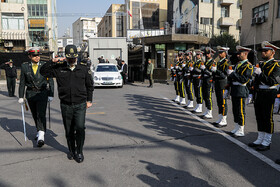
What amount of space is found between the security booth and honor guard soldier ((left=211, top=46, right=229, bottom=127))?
14.3 m

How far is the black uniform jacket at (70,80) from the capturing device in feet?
14.5

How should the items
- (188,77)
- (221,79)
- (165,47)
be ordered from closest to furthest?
1. (221,79)
2. (188,77)
3. (165,47)


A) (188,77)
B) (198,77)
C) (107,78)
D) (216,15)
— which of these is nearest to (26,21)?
(216,15)

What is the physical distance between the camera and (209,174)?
3947mm

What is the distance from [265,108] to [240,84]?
915mm

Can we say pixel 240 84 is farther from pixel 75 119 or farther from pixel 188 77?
pixel 188 77

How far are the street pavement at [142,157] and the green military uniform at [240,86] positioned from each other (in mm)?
519

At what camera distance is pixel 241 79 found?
19.2 feet

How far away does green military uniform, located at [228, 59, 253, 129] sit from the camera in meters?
5.78

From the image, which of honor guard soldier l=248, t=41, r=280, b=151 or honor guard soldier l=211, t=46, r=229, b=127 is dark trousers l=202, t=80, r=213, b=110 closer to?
honor guard soldier l=211, t=46, r=229, b=127

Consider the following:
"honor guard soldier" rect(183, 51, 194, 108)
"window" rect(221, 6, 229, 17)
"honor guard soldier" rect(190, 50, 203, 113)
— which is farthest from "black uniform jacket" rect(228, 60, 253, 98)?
"window" rect(221, 6, 229, 17)

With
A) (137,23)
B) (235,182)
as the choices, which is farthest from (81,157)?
(137,23)

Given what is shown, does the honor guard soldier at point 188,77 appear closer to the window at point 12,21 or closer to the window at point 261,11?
the window at point 261,11

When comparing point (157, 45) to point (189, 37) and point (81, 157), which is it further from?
point (81, 157)
